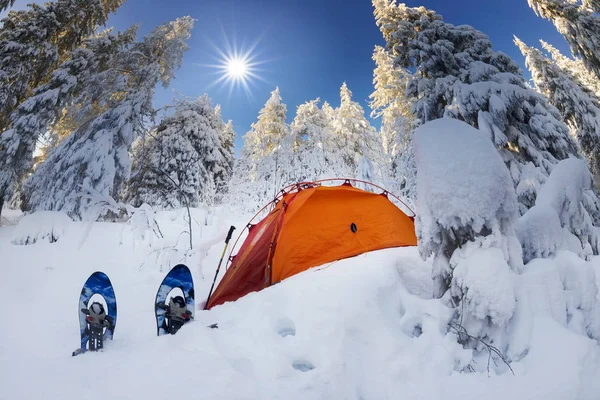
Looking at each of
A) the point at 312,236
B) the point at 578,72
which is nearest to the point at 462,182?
the point at 312,236

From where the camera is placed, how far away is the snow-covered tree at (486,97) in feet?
21.5

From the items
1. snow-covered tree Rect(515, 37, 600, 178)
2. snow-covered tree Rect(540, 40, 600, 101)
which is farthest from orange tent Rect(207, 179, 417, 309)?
snow-covered tree Rect(540, 40, 600, 101)

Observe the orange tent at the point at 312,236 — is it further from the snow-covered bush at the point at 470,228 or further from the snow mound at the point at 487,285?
the snow mound at the point at 487,285

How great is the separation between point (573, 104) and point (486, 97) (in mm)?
9085

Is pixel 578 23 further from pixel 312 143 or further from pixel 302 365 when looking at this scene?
pixel 302 365

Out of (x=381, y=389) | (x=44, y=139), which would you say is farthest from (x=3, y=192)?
(x=381, y=389)

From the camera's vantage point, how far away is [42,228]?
557 cm

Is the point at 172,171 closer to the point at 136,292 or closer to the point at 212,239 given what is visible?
the point at 212,239

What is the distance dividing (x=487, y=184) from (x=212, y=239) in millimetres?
6409

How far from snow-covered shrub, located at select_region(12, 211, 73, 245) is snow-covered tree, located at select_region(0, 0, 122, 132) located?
516 cm

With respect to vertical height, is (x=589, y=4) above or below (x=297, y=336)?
above

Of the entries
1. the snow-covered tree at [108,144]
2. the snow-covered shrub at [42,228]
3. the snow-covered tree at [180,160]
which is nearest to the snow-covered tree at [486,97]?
the snow-covered tree at [108,144]

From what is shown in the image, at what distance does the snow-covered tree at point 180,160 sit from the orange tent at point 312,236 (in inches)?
429

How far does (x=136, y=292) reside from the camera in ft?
14.8
